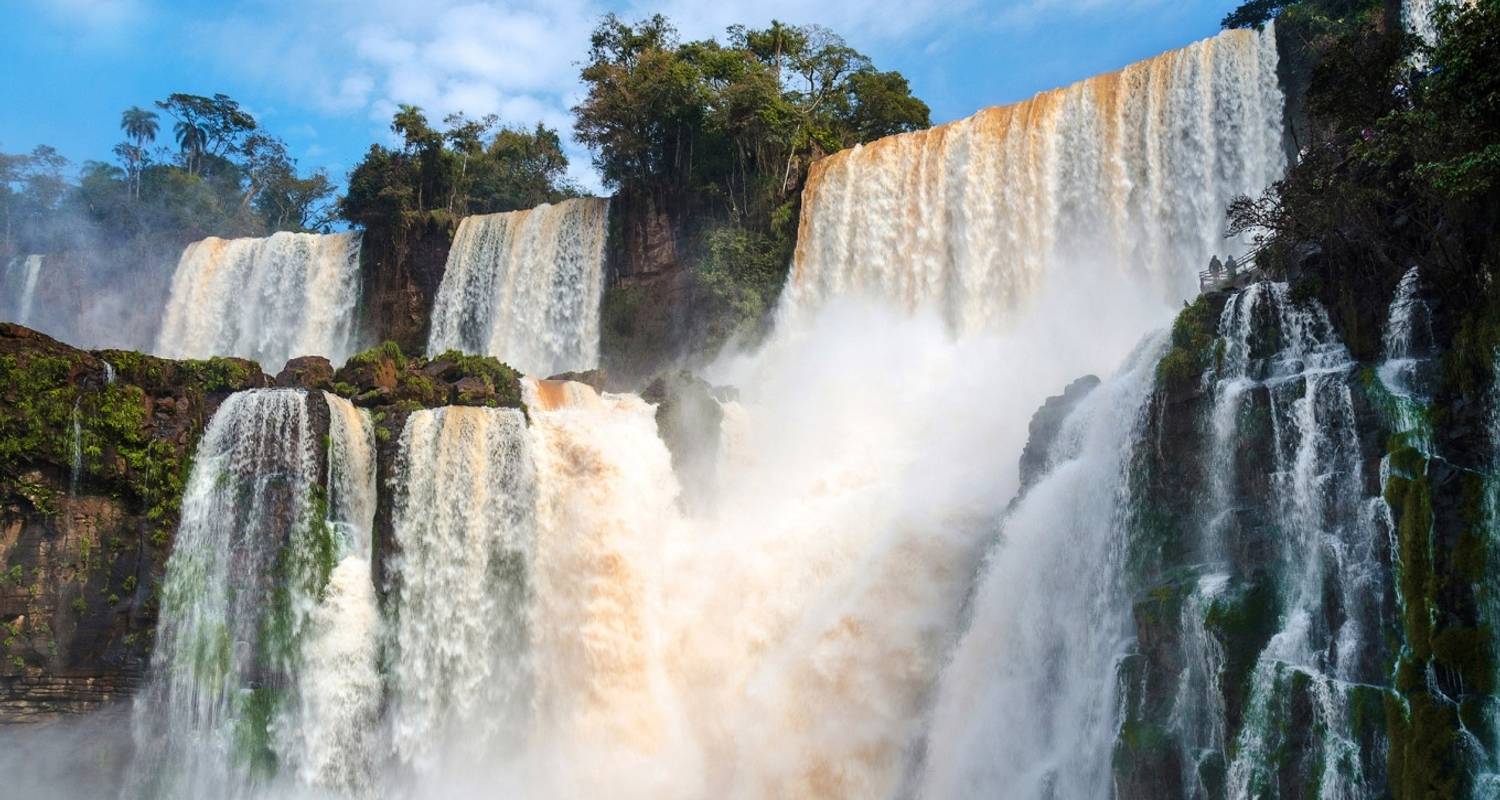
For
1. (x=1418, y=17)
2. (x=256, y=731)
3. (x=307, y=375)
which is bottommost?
(x=256, y=731)

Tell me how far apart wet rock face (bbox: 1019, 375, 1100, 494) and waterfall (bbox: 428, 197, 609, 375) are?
58.3 feet

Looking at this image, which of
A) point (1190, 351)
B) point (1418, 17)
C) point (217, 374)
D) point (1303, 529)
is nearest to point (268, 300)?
point (217, 374)

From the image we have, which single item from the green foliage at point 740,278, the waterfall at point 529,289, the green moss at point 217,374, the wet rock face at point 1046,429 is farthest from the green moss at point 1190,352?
the waterfall at point 529,289

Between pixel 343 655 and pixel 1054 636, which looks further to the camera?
pixel 343 655

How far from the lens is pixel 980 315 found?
26.2 meters

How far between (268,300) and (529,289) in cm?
990

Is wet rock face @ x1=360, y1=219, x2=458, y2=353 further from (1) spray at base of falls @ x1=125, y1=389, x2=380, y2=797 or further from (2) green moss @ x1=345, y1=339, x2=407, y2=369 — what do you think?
(1) spray at base of falls @ x1=125, y1=389, x2=380, y2=797

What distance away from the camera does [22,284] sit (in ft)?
134

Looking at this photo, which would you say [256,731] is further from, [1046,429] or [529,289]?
[529,289]

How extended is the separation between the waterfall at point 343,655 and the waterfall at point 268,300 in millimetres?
17722

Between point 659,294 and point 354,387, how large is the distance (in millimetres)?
13079

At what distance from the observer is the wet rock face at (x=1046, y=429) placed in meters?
17.0

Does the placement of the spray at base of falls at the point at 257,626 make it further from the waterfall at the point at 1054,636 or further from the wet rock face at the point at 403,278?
the wet rock face at the point at 403,278

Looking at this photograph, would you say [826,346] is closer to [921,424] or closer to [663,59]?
[921,424]
